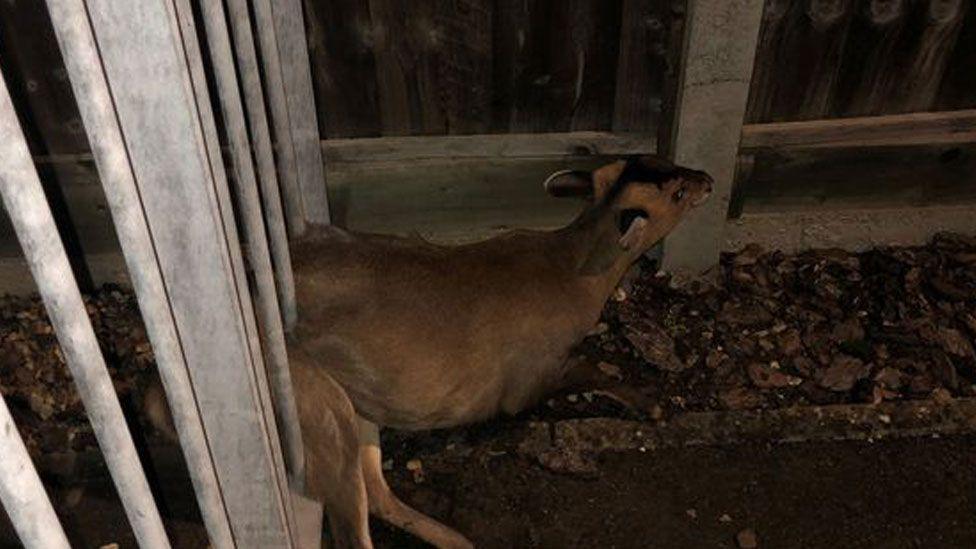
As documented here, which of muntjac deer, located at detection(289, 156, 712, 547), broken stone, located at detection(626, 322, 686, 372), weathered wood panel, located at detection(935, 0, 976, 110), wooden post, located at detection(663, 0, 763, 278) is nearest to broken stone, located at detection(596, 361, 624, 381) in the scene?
broken stone, located at detection(626, 322, 686, 372)

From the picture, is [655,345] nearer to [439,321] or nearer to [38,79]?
[439,321]

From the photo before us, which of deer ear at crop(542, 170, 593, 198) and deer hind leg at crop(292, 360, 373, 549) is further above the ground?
deer ear at crop(542, 170, 593, 198)

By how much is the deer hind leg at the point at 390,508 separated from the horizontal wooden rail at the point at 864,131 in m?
2.19

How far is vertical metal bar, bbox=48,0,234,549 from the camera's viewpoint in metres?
1.36

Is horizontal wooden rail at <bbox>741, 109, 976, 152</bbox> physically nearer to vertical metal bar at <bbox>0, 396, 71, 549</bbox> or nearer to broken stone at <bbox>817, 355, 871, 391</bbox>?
broken stone at <bbox>817, 355, 871, 391</bbox>

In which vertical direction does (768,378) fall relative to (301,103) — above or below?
below

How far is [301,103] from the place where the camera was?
298 centimetres

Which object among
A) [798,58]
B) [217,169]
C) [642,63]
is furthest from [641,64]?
[217,169]

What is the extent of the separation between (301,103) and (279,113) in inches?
15.3

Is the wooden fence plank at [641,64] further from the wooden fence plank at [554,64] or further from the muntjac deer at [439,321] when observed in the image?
the muntjac deer at [439,321]

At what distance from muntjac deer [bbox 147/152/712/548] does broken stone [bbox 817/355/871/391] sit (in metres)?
1.06

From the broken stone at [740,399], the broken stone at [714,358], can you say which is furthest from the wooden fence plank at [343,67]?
the broken stone at [740,399]

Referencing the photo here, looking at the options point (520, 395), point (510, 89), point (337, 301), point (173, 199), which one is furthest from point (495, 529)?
point (173, 199)

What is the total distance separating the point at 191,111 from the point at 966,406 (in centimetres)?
358
